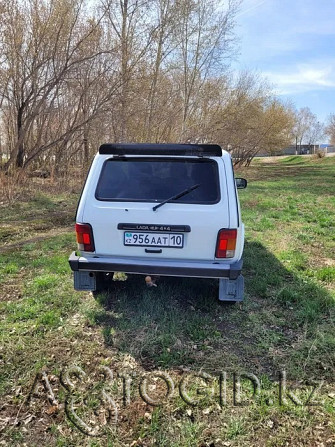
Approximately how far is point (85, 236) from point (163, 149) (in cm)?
122

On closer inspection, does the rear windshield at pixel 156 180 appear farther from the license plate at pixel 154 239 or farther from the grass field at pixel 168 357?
the grass field at pixel 168 357

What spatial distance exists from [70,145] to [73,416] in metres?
14.1

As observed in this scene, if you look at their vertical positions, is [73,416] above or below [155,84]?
below

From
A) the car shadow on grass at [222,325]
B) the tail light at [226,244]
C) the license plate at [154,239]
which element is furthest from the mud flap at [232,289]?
the license plate at [154,239]

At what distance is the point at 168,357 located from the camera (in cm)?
282

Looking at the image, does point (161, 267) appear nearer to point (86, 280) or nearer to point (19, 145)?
point (86, 280)

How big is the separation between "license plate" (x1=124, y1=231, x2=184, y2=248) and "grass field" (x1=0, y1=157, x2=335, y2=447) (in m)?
0.84

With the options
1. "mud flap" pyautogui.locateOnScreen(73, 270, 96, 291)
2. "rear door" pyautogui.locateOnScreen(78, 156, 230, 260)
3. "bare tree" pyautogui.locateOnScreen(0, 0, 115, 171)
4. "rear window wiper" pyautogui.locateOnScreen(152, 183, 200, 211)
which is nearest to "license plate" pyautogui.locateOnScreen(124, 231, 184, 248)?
"rear door" pyautogui.locateOnScreen(78, 156, 230, 260)

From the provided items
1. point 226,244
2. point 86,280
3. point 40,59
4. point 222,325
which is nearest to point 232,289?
point 222,325

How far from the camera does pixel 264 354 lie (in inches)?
114

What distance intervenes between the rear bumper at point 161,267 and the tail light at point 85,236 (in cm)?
12

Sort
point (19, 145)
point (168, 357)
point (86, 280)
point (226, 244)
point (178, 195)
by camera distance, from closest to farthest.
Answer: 1. point (168, 357)
2. point (226, 244)
3. point (178, 195)
4. point (86, 280)
5. point (19, 145)

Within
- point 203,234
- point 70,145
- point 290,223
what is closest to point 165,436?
point 203,234

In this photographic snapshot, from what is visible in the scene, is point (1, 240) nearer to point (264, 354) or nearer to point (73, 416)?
point (73, 416)
